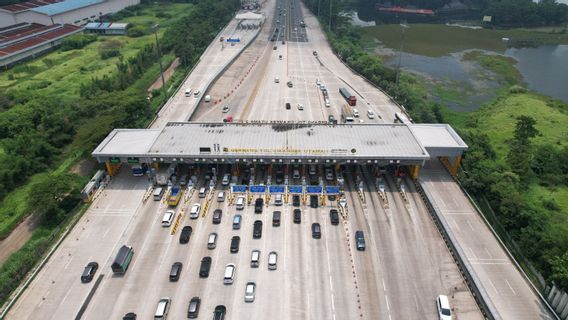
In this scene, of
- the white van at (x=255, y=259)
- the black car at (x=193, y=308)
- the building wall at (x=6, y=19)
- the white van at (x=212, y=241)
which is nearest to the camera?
the black car at (x=193, y=308)

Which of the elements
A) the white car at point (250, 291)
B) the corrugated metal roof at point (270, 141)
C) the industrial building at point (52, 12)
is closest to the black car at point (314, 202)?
the corrugated metal roof at point (270, 141)

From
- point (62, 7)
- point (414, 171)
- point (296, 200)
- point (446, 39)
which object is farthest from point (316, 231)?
point (62, 7)

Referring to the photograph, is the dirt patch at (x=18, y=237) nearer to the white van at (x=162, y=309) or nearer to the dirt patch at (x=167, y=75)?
the white van at (x=162, y=309)

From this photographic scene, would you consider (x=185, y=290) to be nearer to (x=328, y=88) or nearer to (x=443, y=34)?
(x=328, y=88)

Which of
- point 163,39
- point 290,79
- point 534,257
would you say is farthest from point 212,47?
point 534,257

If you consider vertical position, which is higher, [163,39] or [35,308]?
[163,39]

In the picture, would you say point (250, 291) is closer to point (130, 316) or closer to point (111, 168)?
point (130, 316)
